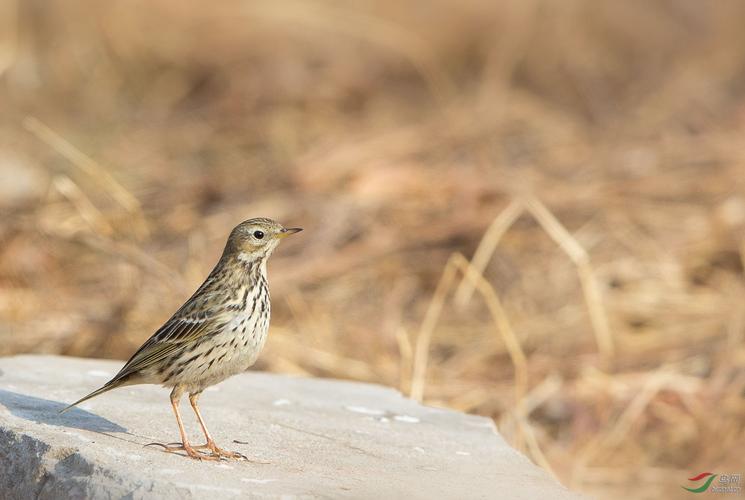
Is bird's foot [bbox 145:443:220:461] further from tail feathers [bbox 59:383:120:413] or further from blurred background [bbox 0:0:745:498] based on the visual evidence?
blurred background [bbox 0:0:745:498]

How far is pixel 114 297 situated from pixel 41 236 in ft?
2.53

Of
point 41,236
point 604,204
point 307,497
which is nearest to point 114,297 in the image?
point 41,236

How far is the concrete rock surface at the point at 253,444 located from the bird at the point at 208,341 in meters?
0.19

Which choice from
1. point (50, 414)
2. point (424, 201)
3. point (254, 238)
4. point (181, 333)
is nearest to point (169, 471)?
point (181, 333)

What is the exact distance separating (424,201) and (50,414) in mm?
5400

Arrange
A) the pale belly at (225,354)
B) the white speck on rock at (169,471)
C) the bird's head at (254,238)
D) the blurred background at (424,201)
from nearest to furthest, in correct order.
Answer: the white speck on rock at (169,471)
the pale belly at (225,354)
the bird's head at (254,238)
the blurred background at (424,201)

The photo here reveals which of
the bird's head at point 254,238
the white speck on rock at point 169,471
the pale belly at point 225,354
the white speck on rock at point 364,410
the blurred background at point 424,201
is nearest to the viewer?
the white speck on rock at point 169,471

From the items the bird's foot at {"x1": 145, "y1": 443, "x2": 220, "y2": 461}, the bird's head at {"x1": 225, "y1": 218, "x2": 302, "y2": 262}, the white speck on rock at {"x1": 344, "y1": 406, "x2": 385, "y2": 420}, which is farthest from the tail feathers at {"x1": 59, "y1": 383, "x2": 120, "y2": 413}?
the white speck on rock at {"x1": 344, "y1": 406, "x2": 385, "y2": 420}

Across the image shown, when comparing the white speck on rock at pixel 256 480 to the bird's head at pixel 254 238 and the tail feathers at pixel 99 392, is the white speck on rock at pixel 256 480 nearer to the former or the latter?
the tail feathers at pixel 99 392

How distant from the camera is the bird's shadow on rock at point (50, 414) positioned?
503 centimetres

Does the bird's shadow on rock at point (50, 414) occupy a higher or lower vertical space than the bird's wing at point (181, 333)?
lower

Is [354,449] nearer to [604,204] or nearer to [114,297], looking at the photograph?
[114,297]

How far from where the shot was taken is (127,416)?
5.38 metres

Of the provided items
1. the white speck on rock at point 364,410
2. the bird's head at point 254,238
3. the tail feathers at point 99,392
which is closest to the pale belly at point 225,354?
the tail feathers at point 99,392
